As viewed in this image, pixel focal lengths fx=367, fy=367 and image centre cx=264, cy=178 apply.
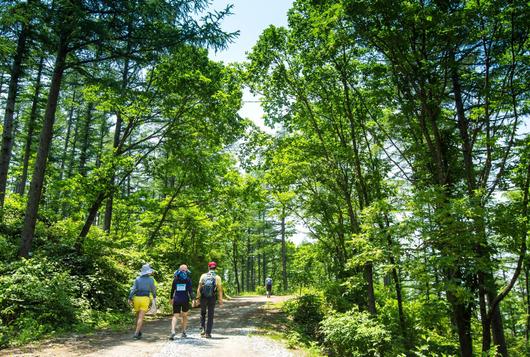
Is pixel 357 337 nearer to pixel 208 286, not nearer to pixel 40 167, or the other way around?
pixel 208 286

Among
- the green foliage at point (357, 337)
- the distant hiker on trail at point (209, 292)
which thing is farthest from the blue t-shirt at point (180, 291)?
the green foliage at point (357, 337)

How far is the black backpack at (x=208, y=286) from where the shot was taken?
9.91 metres

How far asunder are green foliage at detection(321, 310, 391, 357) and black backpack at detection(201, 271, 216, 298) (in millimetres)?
3702

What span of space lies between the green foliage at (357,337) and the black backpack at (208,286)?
3.70 metres

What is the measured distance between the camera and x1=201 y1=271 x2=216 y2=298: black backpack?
991cm

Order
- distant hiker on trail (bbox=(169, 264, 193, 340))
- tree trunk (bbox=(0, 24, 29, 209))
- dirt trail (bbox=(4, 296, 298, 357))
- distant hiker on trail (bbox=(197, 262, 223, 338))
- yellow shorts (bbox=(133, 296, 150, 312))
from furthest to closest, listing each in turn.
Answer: tree trunk (bbox=(0, 24, 29, 209))
distant hiker on trail (bbox=(197, 262, 223, 338))
distant hiker on trail (bbox=(169, 264, 193, 340))
yellow shorts (bbox=(133, 296, 150, 312))
dirt trail (bbox=(4, 296, 298, 357))

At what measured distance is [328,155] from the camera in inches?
550

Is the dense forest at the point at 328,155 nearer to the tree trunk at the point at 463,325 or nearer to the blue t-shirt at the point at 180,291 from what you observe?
the tree trunk at the point at 463,325

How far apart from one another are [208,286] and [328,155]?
22.2 ft

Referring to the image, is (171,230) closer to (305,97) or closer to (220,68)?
(220,68)

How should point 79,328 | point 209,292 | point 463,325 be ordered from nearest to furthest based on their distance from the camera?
point 463,325
point 79,328
point 209,292

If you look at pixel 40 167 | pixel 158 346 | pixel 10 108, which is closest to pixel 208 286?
pixel 158 346

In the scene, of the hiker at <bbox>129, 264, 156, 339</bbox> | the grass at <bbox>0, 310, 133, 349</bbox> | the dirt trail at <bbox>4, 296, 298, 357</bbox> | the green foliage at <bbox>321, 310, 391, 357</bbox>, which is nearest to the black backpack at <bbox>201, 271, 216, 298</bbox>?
the dirt trail at <bbox>4, 296, 298, 357</bbox>

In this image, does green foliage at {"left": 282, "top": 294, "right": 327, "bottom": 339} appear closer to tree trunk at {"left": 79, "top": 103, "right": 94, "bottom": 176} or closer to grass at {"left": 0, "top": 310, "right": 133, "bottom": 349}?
grass at {"left": 0, "top": 310, "right": 133, "bottom": 349}
